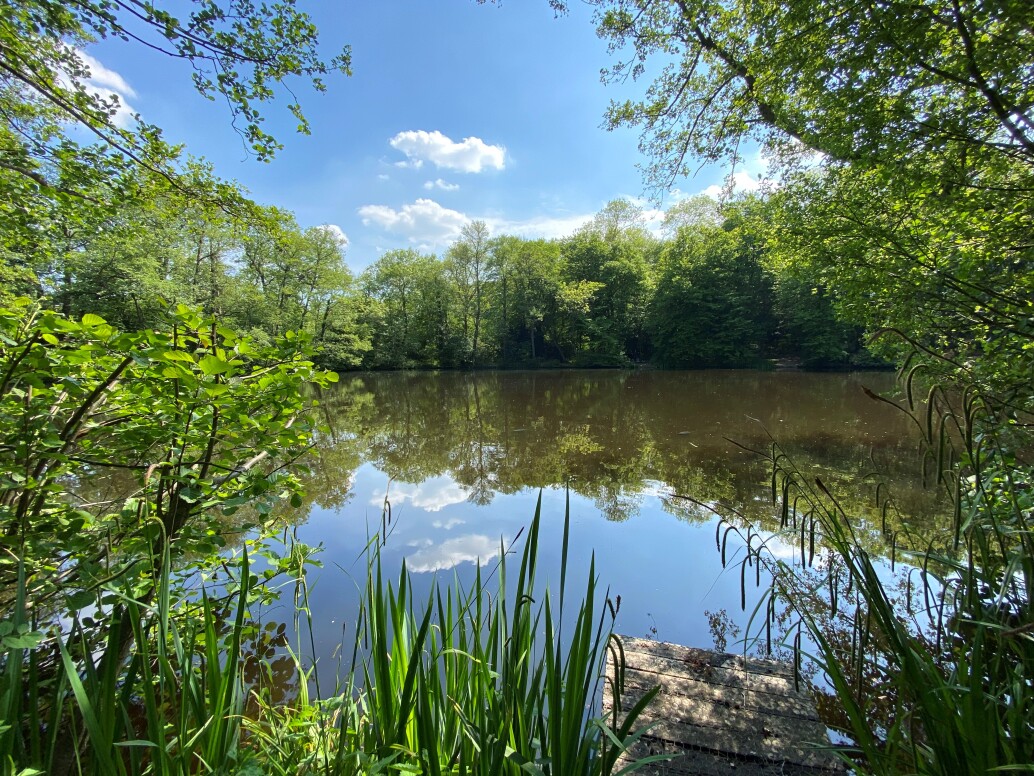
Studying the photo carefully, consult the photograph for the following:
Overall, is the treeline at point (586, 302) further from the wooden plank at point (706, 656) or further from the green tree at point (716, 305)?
the wooden plank at point (706, 656)

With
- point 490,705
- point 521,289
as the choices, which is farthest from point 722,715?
point 521,289

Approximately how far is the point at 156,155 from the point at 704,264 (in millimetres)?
29480

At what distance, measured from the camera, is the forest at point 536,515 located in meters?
0.93

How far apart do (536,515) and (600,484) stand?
18.0 ft

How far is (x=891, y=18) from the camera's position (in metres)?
2.66

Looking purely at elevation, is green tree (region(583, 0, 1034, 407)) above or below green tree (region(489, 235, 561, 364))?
below

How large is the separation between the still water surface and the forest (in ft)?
1.22

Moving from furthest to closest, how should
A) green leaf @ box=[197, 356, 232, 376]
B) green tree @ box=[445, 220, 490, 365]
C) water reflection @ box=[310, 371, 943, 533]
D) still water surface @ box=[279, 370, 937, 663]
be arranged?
green tree @ box=[445, 220, 490, 365]
water reflection @ box=[310, 371, 943, 533]
still water surface @ box=[279, 370, 937, 663]
green leaf @ box=[197, 356, 232, 376]

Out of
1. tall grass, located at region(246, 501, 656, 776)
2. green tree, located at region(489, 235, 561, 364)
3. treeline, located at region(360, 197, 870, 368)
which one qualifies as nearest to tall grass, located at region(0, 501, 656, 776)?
tall grass, located at region(246, 501, 656, 776)

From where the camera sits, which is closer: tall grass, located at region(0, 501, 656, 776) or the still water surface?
tall grass, located at region(0, 501, 656, 776)

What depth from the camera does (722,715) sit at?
197cm

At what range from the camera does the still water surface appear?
343 cm

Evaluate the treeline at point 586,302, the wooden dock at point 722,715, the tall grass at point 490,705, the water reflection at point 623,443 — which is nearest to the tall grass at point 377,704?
the tall grass at point 490,705

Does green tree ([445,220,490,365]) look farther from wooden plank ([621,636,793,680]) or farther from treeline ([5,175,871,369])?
wooden plank ([621,636,793,680])
